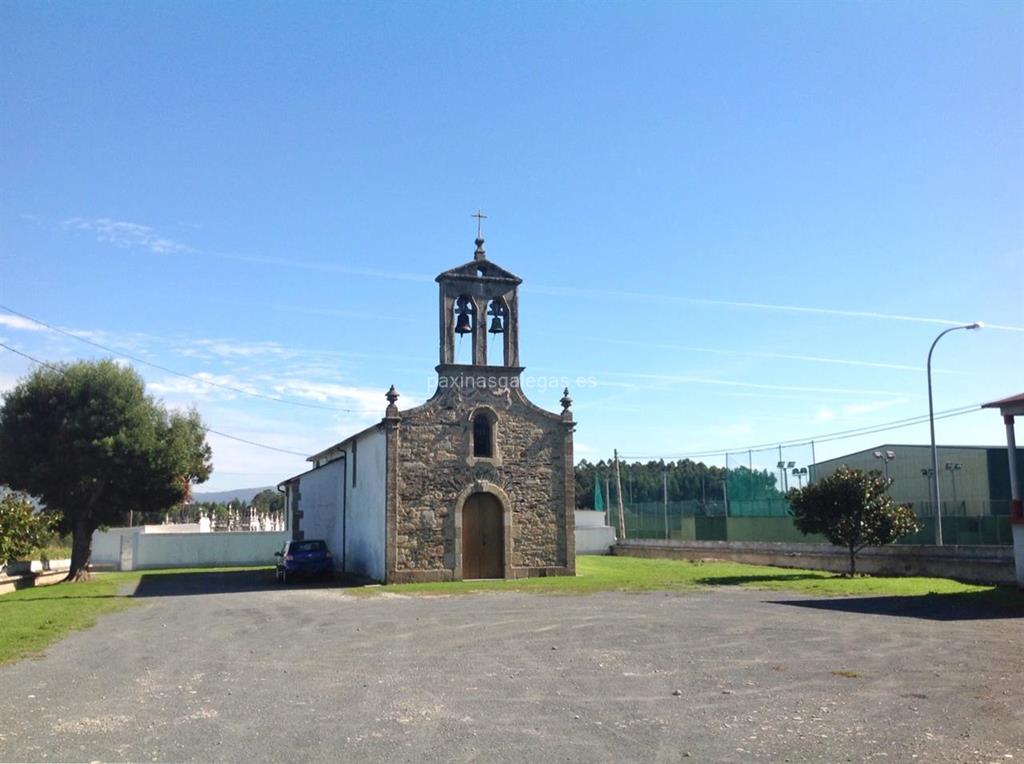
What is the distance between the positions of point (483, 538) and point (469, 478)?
1.90m

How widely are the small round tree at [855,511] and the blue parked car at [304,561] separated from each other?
49.1 ft

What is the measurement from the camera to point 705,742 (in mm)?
7121

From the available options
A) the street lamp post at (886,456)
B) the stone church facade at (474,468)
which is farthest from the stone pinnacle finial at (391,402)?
the street lamp post at (886,456)

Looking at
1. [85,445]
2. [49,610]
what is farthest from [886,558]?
[85,445]

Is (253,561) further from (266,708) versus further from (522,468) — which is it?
(266,708)

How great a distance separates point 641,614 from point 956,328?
1548 cm

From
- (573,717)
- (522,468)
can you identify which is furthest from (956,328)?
(573,717)

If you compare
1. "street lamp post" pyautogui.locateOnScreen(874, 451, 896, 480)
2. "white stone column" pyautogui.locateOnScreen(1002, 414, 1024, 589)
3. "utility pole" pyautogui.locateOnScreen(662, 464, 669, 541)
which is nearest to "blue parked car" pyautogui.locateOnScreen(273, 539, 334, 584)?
"white stone column" pyautogui.locateOnScreen(1002, 414, 1024, 589)

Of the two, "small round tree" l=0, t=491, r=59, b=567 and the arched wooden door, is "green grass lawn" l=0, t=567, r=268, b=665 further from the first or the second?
the arched wooden door

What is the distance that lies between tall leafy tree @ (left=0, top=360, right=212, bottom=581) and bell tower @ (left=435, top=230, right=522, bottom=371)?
442 inches

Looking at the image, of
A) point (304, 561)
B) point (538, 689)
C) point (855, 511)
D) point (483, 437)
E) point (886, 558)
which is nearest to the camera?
point (538, 689)

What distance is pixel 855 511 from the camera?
25.1 m

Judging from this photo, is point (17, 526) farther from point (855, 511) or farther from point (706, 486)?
point (706, 486)

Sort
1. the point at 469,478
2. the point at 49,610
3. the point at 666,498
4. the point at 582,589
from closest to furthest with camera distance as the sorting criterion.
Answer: the point at 49,610, the point at 582,589, the point at 469,478, the point at 666,498
